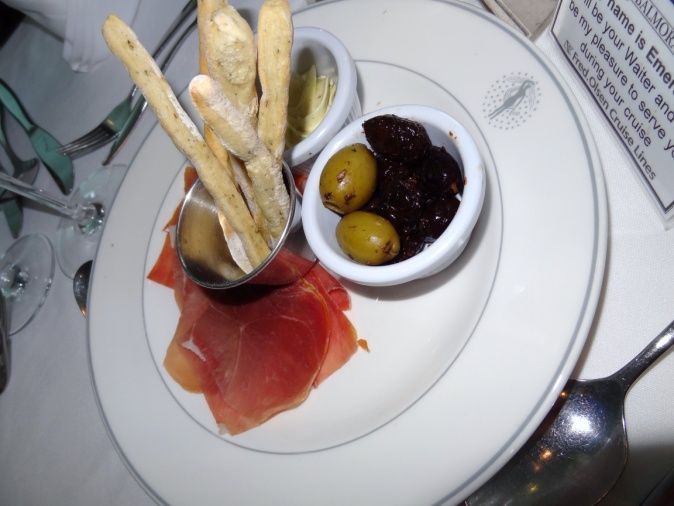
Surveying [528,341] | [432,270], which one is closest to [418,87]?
[432,270]

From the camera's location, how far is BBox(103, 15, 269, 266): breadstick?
26.9 inches

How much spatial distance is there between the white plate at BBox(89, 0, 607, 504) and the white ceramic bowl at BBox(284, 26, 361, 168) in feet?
0.30

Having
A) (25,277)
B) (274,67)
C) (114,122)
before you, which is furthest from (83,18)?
(274,67)

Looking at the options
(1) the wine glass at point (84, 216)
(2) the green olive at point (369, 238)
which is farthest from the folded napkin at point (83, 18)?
(2) the green olive at point (369, 238)

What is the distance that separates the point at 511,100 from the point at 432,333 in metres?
0.37

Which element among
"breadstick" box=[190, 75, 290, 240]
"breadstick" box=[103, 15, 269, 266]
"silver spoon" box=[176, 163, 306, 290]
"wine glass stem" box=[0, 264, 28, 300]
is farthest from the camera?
"wine glass stem" box=[0, 264, 28, 300]

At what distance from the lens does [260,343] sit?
2.96ft

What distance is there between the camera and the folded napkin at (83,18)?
1.36 metres

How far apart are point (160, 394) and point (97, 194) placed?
62 cm

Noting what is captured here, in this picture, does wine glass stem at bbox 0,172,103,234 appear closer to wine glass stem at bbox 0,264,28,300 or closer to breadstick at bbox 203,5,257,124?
wine glass stem at bbox 0,264,28,300

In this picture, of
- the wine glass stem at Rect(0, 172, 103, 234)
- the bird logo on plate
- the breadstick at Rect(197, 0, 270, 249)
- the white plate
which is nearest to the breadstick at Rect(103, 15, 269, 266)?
the breadstick at Rect(197, 0, 270, 249)

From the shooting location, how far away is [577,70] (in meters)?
0.78

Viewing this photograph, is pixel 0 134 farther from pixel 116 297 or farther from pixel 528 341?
pixel 528 341

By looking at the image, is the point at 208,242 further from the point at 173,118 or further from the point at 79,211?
the point at 79,211
